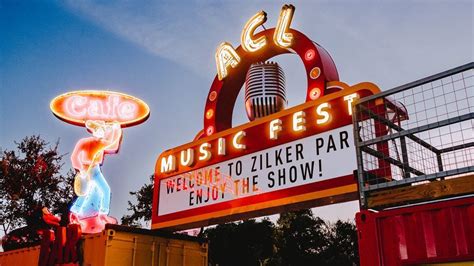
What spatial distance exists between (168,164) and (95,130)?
13.9 ft

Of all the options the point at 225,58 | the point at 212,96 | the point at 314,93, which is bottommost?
the point at 314,93

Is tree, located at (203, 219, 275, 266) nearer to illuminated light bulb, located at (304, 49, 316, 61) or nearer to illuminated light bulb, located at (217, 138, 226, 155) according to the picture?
illuminated light bulb, located at (217, 138, 226, 155)

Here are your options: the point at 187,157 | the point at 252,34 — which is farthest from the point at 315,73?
the point at 187,157

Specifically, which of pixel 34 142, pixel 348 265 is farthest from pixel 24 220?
pixel 348 265

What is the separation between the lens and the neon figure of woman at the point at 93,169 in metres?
15.4

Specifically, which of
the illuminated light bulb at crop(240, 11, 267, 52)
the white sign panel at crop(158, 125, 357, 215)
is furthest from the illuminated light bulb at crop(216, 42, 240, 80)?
the white sign panel at crop(158, 125, 357, 215)

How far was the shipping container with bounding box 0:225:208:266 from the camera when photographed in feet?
37.1

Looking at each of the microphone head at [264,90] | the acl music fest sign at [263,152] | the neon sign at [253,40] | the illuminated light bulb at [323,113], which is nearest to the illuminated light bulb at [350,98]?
the acl music fest sign at [263,152]

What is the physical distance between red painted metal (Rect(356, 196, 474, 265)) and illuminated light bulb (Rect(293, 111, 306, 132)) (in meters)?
4.78

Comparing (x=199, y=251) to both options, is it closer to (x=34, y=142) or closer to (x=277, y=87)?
(x=277, y=87)

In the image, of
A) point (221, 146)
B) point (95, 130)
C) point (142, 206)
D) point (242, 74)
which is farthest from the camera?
point (142, 206)

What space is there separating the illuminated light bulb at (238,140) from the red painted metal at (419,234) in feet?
19.6

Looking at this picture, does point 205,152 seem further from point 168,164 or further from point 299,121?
point 299,121

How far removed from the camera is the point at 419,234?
5.83 meters
